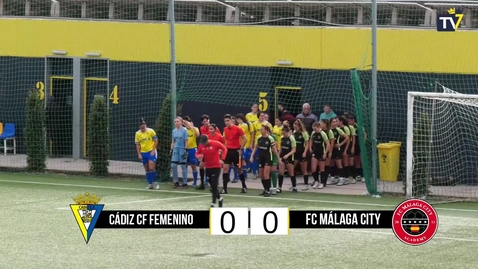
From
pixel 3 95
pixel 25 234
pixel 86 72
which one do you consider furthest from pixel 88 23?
pixel 25 234

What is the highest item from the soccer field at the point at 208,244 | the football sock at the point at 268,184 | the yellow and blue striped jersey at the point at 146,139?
A: the yellow and blue striped jersey at the point at 146,139

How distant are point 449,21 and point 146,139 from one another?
8.13 m

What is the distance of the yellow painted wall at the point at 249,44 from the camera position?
28.2m

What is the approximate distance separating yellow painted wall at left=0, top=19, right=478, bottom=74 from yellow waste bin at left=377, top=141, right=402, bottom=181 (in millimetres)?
2029

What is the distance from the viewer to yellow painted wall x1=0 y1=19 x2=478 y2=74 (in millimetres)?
28219

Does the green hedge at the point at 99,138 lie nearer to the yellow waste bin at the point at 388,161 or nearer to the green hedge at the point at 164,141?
the green hedge at the point at 164,141

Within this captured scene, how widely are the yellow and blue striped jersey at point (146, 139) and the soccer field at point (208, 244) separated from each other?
1.96 m

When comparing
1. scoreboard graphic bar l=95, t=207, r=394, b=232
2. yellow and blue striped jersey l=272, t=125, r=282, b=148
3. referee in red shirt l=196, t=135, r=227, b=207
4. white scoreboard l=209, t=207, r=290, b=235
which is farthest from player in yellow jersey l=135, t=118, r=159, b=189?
white scoreboard l=209, t=207, r=290, b=235

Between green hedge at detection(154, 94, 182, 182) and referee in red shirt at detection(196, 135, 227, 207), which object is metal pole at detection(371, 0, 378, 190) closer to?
referee in red shirt at detection(196, 135, 227, 207)

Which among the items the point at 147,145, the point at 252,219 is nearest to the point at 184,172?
the point at 147,145

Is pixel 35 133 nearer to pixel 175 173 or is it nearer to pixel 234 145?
pixel 175 173

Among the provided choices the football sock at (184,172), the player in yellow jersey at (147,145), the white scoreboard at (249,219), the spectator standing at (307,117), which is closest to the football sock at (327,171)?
the spectator standing at (307,117)

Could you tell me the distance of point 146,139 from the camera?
27.0 metres

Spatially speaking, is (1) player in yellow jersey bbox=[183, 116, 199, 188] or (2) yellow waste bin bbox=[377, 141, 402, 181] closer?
(1) player in yellow jersey bbox=[183, 116, 199, 188]
